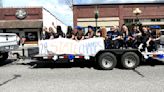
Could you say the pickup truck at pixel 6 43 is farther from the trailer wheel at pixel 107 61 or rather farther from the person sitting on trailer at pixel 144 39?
the person sitting on trailer at pixel 144 39

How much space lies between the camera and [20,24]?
48.6 m

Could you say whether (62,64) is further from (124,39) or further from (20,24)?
(20,24)

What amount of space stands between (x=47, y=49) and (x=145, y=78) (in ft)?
14.5

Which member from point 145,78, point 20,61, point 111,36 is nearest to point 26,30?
point 20,61

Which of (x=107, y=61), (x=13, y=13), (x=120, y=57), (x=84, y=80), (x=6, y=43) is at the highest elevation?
(x=13, y=13)

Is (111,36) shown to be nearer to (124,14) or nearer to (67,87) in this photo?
(67,87)

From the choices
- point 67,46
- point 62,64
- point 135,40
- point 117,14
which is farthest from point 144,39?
point 117,14

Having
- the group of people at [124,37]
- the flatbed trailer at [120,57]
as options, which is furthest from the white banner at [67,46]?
the group of people at [124,37]

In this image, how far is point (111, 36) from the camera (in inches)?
542

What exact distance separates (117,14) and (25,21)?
14.1 metres

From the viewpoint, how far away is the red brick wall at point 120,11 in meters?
50.5

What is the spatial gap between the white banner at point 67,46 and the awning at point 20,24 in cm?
3510

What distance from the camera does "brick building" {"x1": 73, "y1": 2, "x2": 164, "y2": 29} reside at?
5050cm

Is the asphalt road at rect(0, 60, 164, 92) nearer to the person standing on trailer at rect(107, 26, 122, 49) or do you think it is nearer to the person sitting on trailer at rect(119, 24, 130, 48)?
the person standing on trailer at rect(107, 26, 122, 49)
